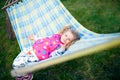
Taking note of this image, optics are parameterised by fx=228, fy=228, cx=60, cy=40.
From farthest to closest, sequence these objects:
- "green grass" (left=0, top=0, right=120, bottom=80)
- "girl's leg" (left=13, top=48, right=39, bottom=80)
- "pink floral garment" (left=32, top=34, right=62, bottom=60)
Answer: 1. "green grass" (left=0, top=0, right=120, bottom=80)
2. "pink floral garment" (left=32, top=34, right=62, bottom=60)
3. "girl's leg" (left=13, top=48, right=39, bottom=80)

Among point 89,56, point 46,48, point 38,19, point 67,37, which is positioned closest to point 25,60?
point 46,48

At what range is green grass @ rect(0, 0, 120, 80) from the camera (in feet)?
13.6

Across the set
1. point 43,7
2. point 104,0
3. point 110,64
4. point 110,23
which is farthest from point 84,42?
point 104,0

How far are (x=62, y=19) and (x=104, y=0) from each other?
7.70 feet

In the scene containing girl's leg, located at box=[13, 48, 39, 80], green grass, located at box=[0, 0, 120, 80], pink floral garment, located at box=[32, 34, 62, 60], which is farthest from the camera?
green grass, located at box=[0, 0, 120, 80]

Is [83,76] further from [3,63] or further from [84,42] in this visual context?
[3,63]

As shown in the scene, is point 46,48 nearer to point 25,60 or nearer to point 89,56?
point 25,60

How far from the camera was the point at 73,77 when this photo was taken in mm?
4117

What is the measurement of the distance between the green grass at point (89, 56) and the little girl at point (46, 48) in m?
0.68

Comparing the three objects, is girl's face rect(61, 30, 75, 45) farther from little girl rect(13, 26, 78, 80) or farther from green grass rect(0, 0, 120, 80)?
green grass rect(0, 0, 120, 80)

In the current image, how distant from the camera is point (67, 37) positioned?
12.5ft

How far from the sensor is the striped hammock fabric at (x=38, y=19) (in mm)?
4164

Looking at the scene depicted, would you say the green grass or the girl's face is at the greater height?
the girl's face

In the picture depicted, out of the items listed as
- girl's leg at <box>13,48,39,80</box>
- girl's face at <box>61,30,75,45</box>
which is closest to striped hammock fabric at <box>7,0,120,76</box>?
girl's face at <box>61,30,75,45</box>
